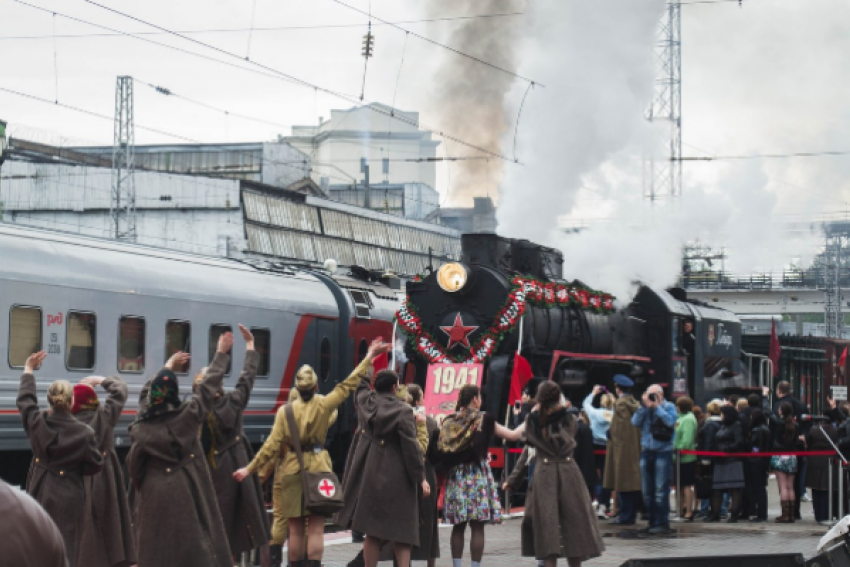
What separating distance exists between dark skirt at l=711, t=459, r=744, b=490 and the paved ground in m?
0.54

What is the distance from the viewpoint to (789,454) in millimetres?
16406

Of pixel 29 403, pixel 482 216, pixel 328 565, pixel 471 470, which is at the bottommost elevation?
pixel 328 565

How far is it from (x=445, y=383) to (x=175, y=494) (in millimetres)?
8970

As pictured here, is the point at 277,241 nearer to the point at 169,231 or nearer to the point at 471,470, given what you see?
the point at 169,231

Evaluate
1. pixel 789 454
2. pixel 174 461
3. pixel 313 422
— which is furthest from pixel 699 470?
pixel 174 461

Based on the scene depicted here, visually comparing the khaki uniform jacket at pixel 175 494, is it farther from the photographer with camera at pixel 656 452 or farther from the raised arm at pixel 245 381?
the photographer with camera at pixel 656 452

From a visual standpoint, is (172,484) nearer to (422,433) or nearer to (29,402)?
(29,402)

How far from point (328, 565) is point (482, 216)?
19450mm

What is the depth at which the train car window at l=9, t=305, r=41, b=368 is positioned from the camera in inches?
562

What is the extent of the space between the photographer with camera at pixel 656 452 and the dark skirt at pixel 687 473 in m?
1.94

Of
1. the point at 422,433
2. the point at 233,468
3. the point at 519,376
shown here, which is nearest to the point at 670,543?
the point at 519,376

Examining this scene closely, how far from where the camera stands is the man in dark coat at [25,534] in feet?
8.39

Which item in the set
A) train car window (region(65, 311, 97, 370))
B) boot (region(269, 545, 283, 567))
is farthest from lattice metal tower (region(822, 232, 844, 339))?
boot (region(269, 545, 283, 567))

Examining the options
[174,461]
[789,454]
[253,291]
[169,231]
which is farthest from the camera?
[169,231]
